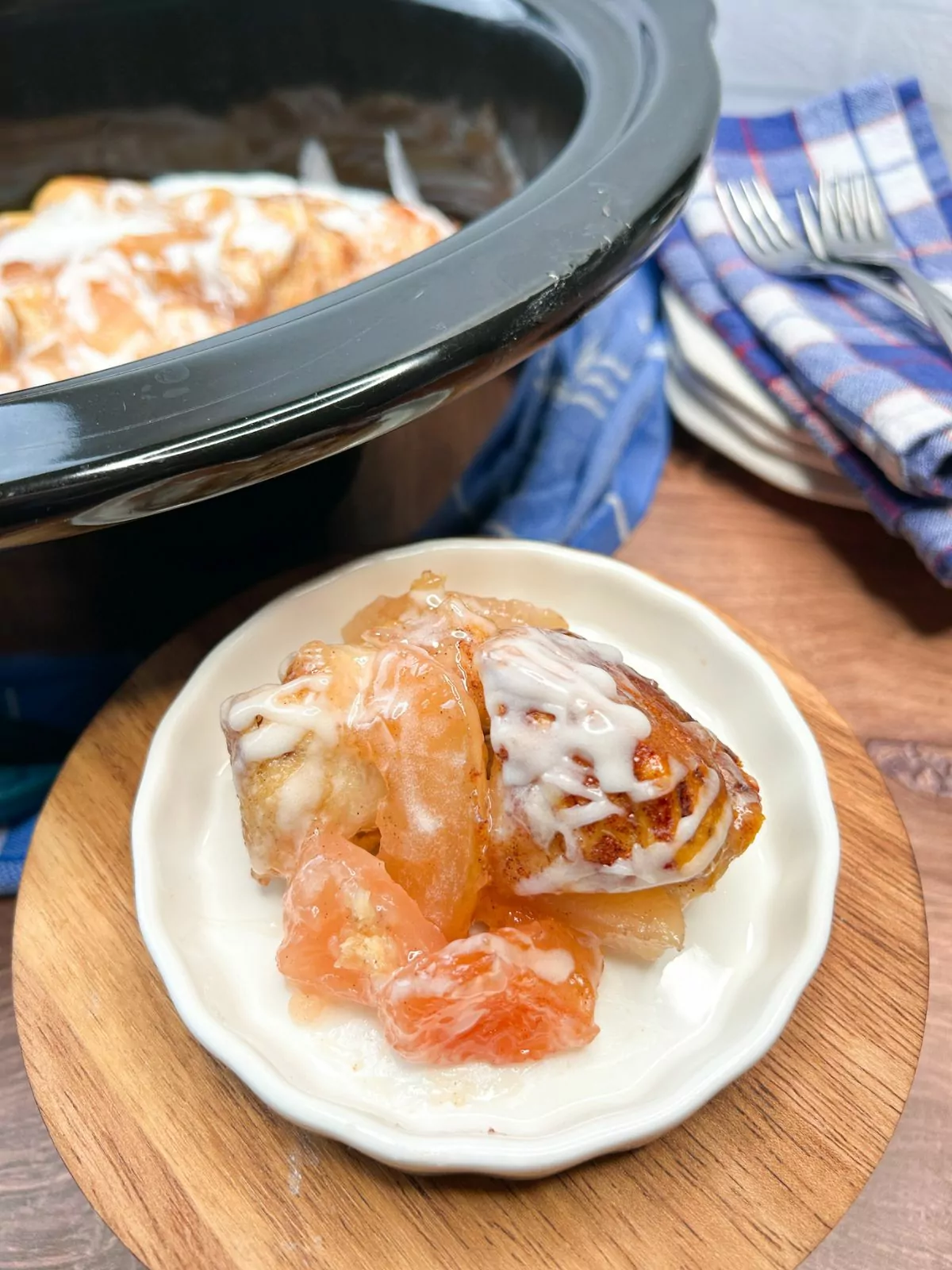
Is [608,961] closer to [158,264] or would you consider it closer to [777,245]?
[158,264]

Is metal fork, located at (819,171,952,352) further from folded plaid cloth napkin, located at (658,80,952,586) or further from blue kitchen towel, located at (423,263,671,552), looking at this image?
blue kitchen towel, located at (423,263,671,552)

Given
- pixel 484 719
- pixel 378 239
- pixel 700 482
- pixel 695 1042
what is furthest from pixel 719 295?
pixel 695 1042

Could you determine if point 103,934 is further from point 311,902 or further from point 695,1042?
point 695,1042

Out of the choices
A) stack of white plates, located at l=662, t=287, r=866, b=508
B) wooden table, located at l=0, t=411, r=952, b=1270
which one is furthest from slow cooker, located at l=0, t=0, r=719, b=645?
stack of white plates, located at l=662, t=287, r=866, b=508

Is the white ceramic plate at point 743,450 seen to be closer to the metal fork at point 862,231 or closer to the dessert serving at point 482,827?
the metal fork at point 862,231

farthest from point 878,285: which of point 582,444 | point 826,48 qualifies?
point 826,48
